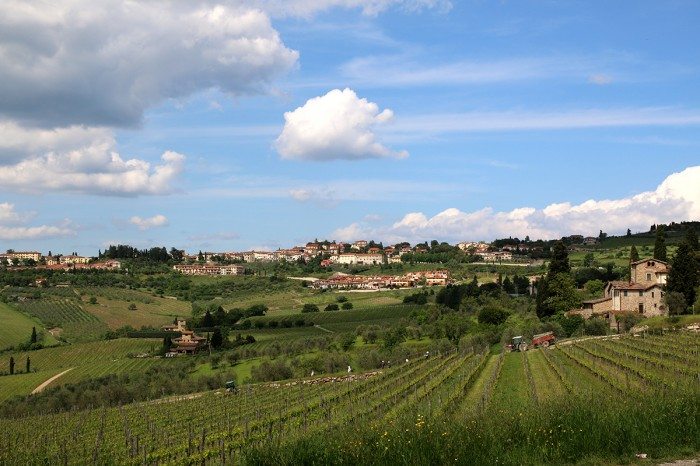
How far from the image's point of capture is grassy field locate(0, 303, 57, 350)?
92688 mm

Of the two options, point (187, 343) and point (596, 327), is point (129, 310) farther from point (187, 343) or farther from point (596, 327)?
point (596, 327)

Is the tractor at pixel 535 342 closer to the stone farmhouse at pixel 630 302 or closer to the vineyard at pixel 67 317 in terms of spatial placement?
the stone farmhouse at pixel 630 302

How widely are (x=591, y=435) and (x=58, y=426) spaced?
3557cm

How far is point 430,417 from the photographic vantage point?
15.2 m

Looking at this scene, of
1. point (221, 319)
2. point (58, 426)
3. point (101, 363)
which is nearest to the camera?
point (58, 426)

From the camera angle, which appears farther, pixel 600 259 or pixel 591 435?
pixel 600 259

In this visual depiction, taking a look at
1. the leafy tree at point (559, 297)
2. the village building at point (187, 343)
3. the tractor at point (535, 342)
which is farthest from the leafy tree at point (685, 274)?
the village building at point (187, 343)

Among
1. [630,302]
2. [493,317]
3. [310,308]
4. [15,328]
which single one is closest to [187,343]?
[15,328]

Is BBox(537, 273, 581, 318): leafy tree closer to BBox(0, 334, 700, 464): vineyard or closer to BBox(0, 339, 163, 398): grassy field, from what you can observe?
BBox(0, 334, 700, 464): vineyard

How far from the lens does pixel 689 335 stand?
125 ft

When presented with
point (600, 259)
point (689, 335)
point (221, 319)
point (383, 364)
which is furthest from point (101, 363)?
point (600, 259)

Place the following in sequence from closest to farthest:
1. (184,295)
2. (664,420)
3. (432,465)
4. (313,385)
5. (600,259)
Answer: (432,465) < (664,420) < (313,385) < (600,259) < (184,295)

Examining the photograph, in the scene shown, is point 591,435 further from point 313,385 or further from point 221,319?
point 221,319

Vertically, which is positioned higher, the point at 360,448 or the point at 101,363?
the point at 360,448
